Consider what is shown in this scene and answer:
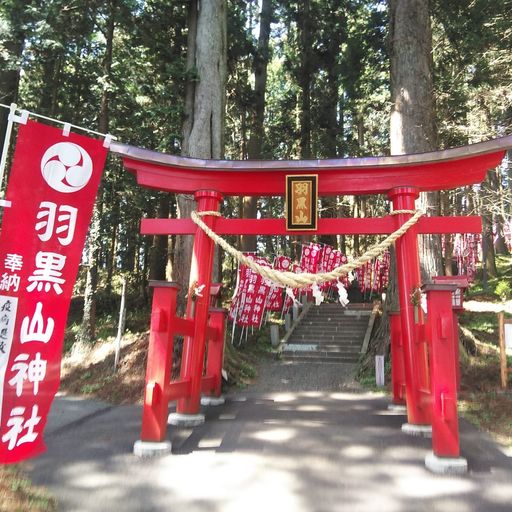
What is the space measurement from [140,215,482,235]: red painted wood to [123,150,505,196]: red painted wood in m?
0.40

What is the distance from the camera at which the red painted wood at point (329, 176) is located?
520 cm

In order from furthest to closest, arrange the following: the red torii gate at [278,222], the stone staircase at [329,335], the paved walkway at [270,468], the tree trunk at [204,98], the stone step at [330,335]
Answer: the stone step at [330,335], the stone staircase at [329,335], the tree trunk at [204,98], the red torii gate at [278,222], the paved walkway at [270,468]

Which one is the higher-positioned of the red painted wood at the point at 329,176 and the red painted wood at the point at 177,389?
the red painted wood at the point at 329,176

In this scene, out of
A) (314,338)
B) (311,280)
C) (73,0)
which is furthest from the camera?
(314,338)

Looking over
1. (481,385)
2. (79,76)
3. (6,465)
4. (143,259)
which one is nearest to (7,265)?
(6,465)

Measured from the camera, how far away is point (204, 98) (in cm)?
823

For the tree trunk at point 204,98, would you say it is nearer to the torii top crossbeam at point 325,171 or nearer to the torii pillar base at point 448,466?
the torii top crossbeam at point 325,171

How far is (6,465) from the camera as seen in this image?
3.70 meters

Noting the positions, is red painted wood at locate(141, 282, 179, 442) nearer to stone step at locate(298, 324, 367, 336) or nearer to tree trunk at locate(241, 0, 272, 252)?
stone step at locate(298, 324, 367, 336)

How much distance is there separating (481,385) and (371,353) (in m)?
2.15

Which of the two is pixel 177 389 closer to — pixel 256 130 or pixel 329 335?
pixel 329 335

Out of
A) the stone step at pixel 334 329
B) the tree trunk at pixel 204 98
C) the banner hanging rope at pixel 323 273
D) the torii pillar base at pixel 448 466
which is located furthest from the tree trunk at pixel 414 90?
the stone step at pixel 334 329

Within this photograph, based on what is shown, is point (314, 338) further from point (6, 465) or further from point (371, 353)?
point (6, 465)

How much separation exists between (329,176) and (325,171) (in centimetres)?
10
